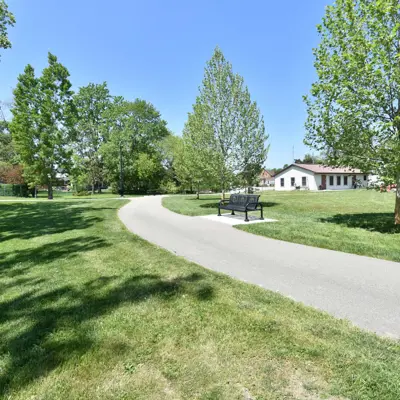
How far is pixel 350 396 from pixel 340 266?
3.29m

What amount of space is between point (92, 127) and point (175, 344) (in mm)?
46594

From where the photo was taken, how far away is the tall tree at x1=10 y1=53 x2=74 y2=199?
26.1 m

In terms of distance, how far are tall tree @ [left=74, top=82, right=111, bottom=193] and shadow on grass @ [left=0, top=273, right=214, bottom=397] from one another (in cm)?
4291

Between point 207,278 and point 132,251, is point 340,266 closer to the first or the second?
point 207,278

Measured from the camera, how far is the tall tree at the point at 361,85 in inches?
275

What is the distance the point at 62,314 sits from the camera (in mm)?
3180

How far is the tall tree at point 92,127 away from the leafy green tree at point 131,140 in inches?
72.8

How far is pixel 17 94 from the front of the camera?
2650cm

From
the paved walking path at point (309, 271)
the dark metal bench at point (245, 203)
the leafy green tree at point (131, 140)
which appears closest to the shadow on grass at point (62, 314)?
the paved walking path at point (309, 271)

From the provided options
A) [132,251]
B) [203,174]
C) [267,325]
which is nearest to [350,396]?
[267,325]

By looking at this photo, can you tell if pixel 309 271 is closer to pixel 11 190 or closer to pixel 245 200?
pixel 245 200

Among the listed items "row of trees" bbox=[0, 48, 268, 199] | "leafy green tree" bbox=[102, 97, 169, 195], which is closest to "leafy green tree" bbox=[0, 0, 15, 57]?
"row of trees" bbox=[0, 48, 268, 199]

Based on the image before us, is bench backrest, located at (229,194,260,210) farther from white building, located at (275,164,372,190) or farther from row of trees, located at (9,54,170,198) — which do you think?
white building, located at (275,164,372,190)

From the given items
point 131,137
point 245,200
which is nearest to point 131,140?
point 131,137
